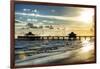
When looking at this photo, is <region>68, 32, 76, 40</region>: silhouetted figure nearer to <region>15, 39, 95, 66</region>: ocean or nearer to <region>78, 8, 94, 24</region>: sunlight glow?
<region>15, 39, 95, 66</region>: ocean

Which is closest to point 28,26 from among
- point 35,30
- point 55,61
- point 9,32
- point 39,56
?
point 35,30

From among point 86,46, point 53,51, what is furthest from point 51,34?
point 86,46

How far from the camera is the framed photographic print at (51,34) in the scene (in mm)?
2041

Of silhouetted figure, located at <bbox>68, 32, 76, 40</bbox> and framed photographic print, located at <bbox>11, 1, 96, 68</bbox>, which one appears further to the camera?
silhouetted figure, located at <bbox>68, 32, 76, 40</bbox>

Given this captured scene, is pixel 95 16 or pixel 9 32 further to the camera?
pixel 95 16

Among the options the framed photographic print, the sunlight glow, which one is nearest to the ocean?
the framed photographic print

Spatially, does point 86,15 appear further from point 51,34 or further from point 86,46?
point 51,34

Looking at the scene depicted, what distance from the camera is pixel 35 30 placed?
210 centimetres

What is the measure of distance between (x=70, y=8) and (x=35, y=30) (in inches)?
20.1

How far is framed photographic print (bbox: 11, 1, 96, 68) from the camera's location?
2041 millimetres

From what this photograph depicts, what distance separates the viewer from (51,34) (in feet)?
7.11

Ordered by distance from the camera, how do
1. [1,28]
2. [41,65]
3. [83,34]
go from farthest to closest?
[83,34] < [41,65] < [1,28]

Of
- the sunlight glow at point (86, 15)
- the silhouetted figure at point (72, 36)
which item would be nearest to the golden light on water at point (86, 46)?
the silhouetted figure at point (72, 36)

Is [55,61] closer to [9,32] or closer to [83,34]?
[83,34]
